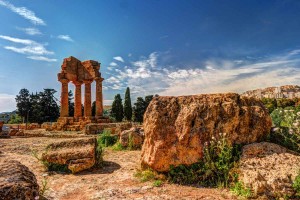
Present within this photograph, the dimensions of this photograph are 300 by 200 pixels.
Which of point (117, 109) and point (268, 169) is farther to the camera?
point (117, 109)

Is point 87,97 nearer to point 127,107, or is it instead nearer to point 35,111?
point 127,107

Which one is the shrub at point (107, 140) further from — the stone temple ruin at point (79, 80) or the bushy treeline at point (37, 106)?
the bushy treeline at point (37, 106)

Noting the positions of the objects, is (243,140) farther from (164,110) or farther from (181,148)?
(164,110)

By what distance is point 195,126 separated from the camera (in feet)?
16.1

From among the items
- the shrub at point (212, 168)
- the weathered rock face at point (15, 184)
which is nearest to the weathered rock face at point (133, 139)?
the shrub at point (212, 168)

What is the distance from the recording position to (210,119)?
4973 millimetres

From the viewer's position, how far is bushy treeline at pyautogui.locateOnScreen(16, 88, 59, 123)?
37562 mm

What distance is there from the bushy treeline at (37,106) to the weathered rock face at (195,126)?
3622cm

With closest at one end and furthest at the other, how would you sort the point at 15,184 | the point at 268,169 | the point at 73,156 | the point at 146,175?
1. the point at 15,184
2. the point at 268,169
3. the point at 146,175
4. the point at 73,156

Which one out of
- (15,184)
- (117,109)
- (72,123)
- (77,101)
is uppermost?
(77,101)

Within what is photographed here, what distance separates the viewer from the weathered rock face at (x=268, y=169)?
144 inches

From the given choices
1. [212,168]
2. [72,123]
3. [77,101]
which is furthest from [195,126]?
[77,101]

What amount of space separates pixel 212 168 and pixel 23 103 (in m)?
41.5

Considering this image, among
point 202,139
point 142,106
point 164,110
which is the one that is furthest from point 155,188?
point 142,106
